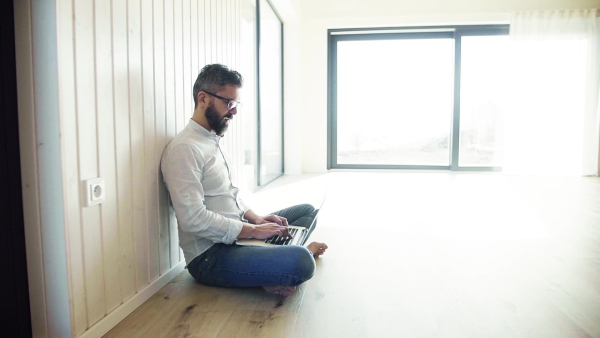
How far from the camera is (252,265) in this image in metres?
1.52

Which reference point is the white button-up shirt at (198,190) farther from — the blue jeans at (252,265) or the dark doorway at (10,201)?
the dark doorway at (10,201)

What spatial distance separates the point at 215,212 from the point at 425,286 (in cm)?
91

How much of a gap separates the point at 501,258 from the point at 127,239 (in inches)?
68.5

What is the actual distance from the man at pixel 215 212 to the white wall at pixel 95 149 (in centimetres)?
13

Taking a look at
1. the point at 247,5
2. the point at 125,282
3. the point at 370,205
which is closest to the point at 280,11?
the point at 247,5

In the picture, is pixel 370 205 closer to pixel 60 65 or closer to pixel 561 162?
pixel 60 65

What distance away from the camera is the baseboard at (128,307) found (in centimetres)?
125

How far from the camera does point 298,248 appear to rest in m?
1.51

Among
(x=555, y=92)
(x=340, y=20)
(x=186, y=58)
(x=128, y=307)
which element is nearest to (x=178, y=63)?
(x=186, y=58)

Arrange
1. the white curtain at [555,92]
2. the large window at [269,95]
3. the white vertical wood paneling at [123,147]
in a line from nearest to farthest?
the white vertical wood paneling at [123,147] → the large window at [269,95] → the white curtain at [555,92]

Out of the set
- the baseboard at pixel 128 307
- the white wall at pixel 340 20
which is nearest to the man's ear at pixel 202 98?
the baseboard at pixel 128 307

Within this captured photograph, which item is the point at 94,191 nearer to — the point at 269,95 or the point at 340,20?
the point at 269,95

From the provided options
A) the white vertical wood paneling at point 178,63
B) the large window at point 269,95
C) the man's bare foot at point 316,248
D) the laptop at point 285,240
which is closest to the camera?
the laptop at point 285,240

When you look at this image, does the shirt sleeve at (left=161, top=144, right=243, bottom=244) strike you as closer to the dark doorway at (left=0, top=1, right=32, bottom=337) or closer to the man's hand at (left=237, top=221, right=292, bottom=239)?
the man's hand at (left=237, top=221, right=292, bottom=239)
